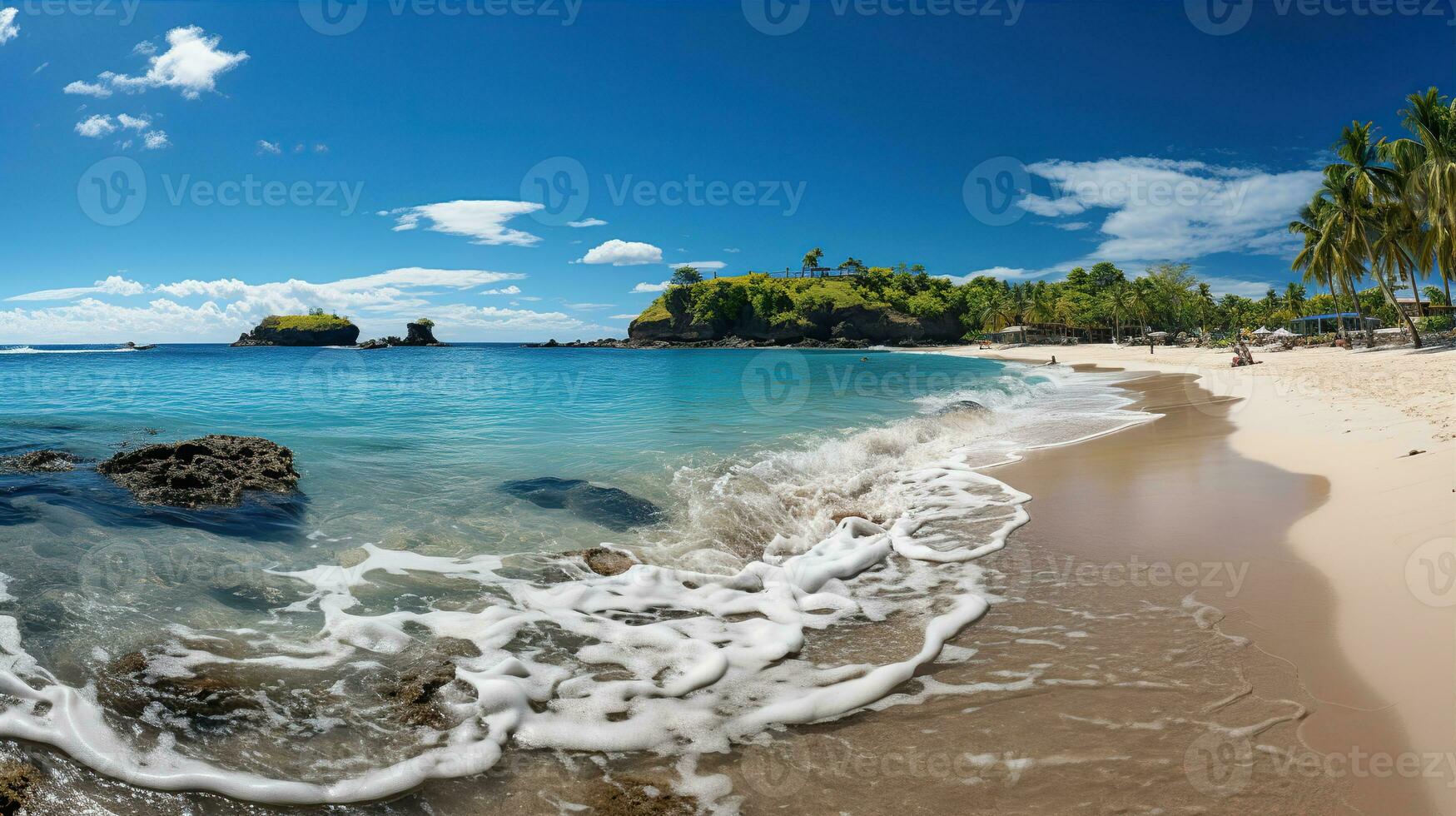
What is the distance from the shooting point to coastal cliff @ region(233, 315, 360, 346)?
15200 centimetres

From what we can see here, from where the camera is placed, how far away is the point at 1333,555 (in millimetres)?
5793

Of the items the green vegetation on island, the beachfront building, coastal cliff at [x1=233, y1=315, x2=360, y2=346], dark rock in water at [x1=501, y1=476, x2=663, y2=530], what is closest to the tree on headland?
the green vegetation on island

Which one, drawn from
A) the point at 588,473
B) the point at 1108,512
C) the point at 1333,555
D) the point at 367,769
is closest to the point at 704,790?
the point at 367,769

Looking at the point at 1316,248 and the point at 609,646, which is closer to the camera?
the point at 609,646

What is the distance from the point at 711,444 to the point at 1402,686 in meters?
11.6

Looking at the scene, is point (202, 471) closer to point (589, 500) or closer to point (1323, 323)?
point (589, 500)

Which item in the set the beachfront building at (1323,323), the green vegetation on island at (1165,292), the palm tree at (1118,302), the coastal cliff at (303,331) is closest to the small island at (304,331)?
the coastal cliff at (303,331)

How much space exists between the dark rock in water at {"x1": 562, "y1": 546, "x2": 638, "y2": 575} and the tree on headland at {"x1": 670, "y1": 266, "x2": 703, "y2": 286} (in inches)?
6331

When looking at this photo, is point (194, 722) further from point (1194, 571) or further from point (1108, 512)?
point (1108, 512)

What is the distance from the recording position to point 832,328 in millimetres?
145500

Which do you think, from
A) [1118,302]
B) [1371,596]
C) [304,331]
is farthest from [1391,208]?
[304,331]

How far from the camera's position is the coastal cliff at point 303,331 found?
152 metres

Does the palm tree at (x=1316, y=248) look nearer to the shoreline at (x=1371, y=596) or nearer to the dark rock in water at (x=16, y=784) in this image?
the shoreline at (x=1371, y=596)

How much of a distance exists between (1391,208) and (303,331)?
7246 inches
